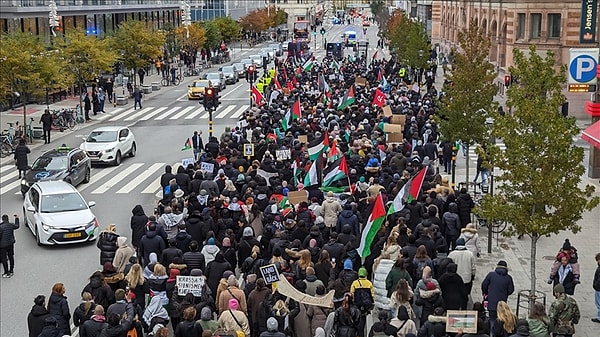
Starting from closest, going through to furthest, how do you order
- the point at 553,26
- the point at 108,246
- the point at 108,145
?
the point at 108,246, the point at 108,145, the point at 553,26

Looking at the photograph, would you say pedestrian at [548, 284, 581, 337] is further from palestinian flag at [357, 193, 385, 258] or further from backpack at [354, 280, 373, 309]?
palestinian flag at [357, 193, 385, 258]

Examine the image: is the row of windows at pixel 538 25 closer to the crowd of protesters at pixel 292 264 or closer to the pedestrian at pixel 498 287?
the crowd of protesters at pixel 292 264

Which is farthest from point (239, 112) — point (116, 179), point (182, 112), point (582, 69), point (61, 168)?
point (582, 69)

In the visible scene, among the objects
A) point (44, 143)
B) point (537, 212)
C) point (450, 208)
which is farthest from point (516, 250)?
point (44, 143)

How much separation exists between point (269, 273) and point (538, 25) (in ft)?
129

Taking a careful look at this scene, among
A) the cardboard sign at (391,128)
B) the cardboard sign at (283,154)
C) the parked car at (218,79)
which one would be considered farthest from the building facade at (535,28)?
the parked car at (218,79)

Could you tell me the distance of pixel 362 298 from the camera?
569 inches

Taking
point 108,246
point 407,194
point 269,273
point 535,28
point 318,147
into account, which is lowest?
point 108,246

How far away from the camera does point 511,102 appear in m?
17.2

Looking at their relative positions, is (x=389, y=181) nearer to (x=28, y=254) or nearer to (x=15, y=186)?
(x=28, y=254)

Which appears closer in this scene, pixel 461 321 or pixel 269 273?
pixel 461 321

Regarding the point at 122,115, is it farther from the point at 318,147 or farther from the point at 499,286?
the point at 499,286

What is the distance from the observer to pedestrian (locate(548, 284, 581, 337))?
46.9ft

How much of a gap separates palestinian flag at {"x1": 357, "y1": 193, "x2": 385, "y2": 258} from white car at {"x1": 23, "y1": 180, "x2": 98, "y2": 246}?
8587 millimetres
